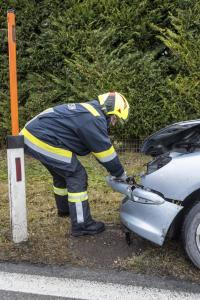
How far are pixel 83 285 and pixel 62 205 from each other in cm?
154

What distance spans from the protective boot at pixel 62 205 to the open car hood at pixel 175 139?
3.63 ft

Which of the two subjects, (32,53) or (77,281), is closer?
(77,281)

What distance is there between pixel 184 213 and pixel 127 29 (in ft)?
18.3

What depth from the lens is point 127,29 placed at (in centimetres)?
859

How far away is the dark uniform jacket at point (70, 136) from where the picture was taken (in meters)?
4.27

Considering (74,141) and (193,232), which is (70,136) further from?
(193,232)

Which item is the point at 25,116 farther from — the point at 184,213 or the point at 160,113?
the point at 184,213

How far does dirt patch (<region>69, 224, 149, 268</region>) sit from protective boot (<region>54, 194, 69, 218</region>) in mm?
618

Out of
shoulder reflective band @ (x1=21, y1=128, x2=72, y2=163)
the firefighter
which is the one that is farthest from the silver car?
shoulder reflective band @ (x1=21, y1=128, x2=72, y2=163)

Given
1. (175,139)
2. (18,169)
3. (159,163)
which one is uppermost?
(175,139)

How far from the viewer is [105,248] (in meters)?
4.22

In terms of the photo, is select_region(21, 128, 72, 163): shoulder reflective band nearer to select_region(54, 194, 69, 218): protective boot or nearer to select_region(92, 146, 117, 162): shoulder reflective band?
select_region(92, 146, 117, 162): shoulder reflective band

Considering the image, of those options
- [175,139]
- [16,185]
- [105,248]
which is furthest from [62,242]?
[175,139]

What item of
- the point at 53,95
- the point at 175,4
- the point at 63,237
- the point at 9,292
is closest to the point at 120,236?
the point at 63,237
